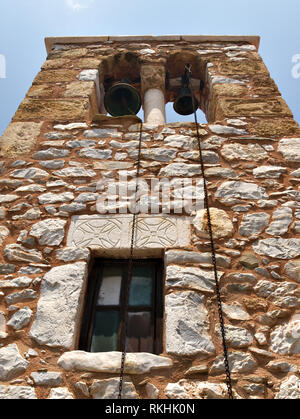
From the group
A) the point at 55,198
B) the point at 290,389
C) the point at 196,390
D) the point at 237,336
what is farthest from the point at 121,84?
the point at 290,389

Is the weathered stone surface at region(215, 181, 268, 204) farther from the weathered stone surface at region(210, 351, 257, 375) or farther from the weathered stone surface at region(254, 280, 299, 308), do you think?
the weathered stone surface at region(210, 351, 257, 375)

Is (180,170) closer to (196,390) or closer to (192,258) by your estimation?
(192,258)

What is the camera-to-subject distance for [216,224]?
240 cm

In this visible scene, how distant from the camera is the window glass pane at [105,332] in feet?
6.64

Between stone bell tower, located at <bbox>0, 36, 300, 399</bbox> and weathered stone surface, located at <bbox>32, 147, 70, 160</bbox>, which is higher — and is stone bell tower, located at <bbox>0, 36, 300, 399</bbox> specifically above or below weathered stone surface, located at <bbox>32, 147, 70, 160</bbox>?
below

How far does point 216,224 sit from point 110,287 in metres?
0.84

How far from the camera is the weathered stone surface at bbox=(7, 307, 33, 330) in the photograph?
76.7 inches

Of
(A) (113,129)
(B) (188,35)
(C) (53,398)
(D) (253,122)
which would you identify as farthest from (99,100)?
(C) (53,398)

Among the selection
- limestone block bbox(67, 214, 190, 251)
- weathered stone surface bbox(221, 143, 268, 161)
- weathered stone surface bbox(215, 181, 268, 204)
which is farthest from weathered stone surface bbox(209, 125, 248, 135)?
limestone block bbox(67, 214, 190, 251)

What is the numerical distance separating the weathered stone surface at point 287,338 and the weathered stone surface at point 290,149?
145cm

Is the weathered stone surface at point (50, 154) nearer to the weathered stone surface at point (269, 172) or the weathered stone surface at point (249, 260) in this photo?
the weathered stone surface at point (269, 172)

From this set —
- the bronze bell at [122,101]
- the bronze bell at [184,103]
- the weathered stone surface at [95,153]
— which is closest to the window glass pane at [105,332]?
the weathered stone surface at [95,153]

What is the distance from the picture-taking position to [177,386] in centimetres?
169

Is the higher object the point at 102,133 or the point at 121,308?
the point at 102,133
